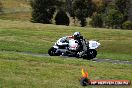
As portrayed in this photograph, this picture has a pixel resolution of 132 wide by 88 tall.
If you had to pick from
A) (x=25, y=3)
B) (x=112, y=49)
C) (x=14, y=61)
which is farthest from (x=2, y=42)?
(x=25, y=3)

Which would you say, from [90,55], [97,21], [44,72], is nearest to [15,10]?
[97,21]

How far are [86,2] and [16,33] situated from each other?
3408cm

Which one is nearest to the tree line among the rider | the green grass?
the green grass

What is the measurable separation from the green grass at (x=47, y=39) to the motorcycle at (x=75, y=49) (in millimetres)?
3636

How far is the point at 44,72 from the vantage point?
19.8 metres

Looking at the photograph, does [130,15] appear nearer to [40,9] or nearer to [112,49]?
[40,9]

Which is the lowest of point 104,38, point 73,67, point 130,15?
point 130,15

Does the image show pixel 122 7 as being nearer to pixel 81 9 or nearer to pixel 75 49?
pixel 81 9

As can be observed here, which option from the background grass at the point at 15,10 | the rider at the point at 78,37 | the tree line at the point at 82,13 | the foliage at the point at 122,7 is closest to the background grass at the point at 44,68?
the rider at the point at 78,37

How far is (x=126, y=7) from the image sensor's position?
83500 millimetres

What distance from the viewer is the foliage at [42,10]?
251 feet

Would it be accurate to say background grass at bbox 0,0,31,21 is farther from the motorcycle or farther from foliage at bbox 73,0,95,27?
the motorcycle

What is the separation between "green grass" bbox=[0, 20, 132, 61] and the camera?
36719mm

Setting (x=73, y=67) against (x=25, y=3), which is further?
(x=25, y=3)
